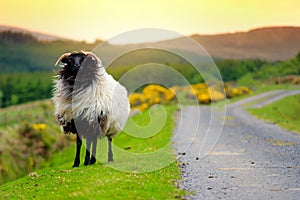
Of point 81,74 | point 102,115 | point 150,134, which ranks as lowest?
point 150,134

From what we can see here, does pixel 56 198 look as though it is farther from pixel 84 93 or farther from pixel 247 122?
pixel 247 122

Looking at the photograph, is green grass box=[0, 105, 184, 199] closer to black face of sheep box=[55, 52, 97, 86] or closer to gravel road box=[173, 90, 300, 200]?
gravel road box=[173, 90, 300, 200]

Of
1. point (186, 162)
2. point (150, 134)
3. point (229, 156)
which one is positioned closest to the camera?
point (186, 162)

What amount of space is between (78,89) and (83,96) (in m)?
0.25

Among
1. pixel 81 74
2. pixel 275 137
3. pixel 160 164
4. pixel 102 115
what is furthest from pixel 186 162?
pixel 275 137

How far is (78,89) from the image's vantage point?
1410 cm

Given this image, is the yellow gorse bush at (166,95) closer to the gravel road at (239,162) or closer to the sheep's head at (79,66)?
the gravel road at (239,162)

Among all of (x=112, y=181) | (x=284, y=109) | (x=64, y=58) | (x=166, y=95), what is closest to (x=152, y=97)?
(x=166, y=95)

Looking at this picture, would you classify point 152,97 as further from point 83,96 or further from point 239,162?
point 83,96

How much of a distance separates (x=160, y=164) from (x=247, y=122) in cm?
1693

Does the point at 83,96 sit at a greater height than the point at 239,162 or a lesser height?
greater

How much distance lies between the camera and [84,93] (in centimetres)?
1407

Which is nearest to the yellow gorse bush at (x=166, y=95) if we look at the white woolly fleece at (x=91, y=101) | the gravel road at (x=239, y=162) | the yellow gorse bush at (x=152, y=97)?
the yellow gorse bush at (x=152, y=97)

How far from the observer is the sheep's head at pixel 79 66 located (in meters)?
14.0
